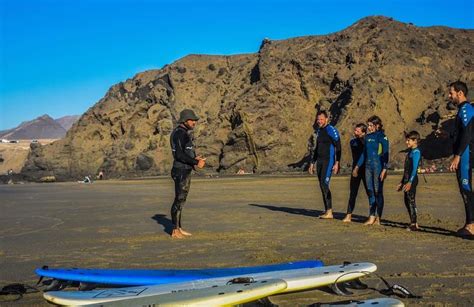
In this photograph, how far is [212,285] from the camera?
12.2ft

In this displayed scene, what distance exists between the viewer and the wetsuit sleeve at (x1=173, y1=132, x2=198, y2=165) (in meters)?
7.70

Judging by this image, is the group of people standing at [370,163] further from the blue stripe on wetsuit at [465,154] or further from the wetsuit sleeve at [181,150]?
the wetsuit sleeve at [181,150]

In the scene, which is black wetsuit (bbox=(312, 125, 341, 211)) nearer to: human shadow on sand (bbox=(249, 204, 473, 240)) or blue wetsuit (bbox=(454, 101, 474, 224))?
human shadow on sand (bbox=(249, 204, 473, 240))

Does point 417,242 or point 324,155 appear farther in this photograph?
point 324,155

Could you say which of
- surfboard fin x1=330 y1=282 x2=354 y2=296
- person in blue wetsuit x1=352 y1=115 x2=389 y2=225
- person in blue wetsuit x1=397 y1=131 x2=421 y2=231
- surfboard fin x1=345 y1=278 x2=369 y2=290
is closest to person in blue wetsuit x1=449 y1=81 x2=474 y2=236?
person in blue wetsuit x1=397 y1=131 x2=421 y2=231

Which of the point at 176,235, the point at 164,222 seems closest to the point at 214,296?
the point at 176,235

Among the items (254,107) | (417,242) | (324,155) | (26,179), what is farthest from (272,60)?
(417,242)

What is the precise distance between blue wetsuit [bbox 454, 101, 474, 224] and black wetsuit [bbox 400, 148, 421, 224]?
970 mm

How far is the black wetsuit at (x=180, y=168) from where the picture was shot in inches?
303

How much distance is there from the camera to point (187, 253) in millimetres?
6348

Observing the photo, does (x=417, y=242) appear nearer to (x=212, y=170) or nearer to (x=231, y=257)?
(x=231, y=257)

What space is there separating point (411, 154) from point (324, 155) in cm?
193

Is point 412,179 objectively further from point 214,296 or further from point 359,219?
point 214,296

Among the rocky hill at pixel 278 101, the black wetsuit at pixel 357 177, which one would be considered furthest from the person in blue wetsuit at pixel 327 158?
the rocky hill at pixel 278 101
